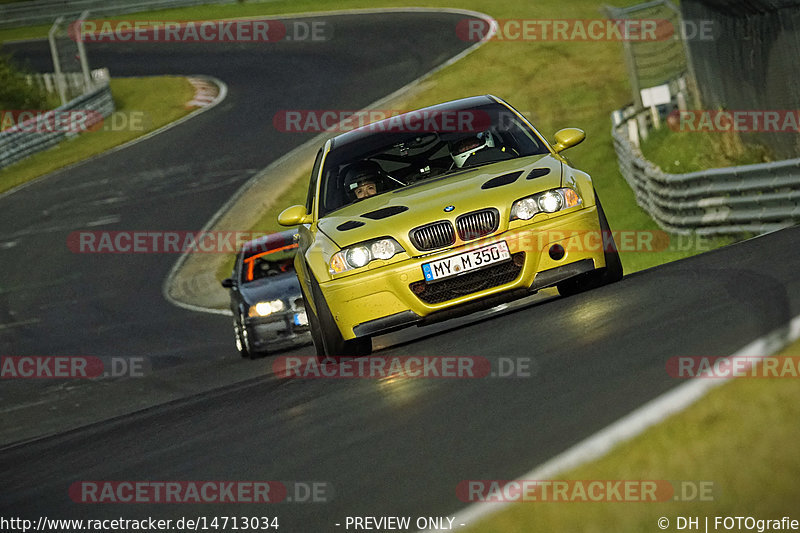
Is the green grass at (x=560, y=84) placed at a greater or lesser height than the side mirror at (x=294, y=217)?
lesser

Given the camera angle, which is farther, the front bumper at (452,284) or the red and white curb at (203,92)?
the red and white curb at (203,92)

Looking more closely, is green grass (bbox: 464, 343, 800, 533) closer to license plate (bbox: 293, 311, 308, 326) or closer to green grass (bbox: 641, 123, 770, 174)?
license plate (bbox: 293, 311, 308, 326)

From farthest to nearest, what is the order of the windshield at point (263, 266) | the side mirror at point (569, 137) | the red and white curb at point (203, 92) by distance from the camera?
the red and white curb at point (203, 92) < the windshield at point (263, 266) < the side mirror at point (569, 137)

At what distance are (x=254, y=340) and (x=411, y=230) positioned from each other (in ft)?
18.0

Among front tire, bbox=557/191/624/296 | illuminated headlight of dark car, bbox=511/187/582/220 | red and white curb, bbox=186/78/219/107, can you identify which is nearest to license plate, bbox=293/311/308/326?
front tire, bbox=557/191/624/296

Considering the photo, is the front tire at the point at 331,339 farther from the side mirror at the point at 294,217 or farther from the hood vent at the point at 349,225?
the side mirror at the point at 294,217

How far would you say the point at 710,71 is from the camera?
61.8 feet

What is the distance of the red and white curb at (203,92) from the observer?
1384 inches

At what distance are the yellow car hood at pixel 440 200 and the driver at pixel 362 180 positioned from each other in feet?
0.96

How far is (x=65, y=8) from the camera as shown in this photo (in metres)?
49.7

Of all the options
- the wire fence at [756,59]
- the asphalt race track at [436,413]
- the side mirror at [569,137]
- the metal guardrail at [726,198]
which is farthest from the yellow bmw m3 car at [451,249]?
the wire fence at [756,59]

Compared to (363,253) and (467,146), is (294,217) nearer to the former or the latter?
(363,253)

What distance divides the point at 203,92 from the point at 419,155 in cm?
2857

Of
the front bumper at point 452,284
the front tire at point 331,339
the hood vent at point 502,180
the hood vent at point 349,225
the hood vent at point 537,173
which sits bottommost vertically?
the front tire at point 331,339
